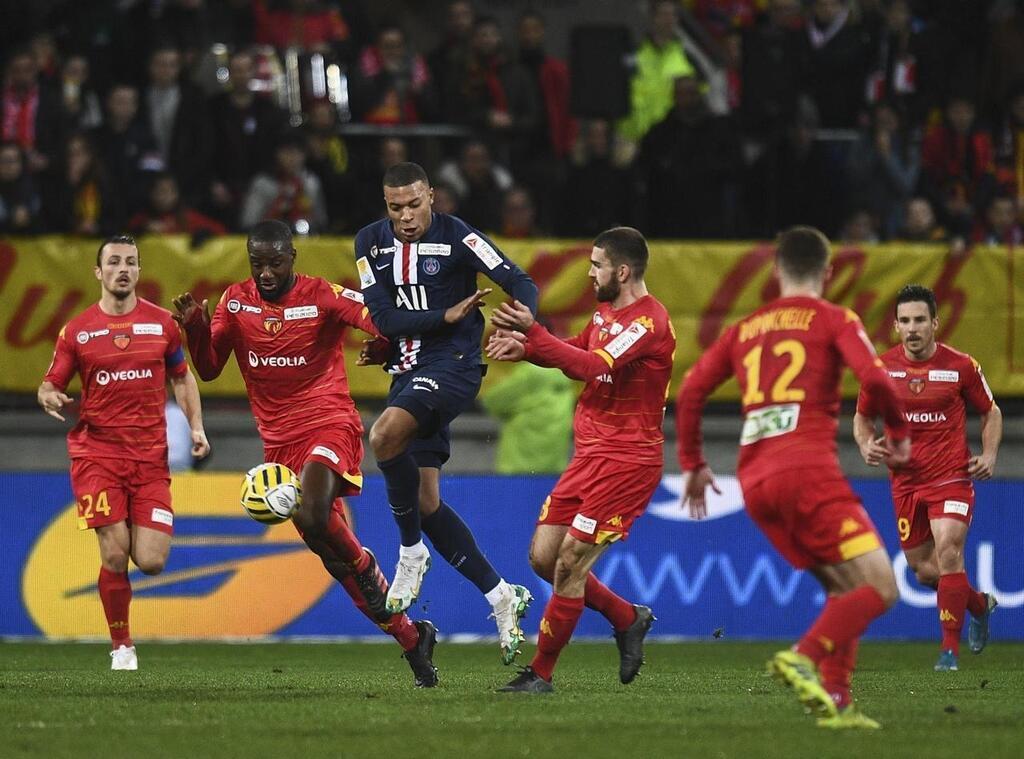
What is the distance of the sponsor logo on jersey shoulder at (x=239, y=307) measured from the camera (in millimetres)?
9836

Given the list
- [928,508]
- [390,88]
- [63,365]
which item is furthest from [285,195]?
[928,508]

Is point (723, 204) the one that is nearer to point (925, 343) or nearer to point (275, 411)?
point (925, 343)

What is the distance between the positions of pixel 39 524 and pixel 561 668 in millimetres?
5015

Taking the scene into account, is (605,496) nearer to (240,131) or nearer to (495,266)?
(495,266)

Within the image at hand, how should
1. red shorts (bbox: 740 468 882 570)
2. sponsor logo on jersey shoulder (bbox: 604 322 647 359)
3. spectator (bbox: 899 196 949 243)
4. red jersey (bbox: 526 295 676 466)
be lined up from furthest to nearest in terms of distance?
spectator (bbox: 899 196 949 243)
red jersey (bbox: 526 295 676 466)
sponsor logo on jersey shoulder (bbox: 604 322 647 359)
red shorts (bbox: 740 468 882 570)

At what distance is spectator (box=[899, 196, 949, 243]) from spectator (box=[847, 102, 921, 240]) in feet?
1.00

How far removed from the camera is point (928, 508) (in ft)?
37.6

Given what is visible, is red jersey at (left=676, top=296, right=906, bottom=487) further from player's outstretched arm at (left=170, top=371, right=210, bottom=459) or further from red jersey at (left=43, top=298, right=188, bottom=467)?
red jersey at (left=43, top=298, right=188, bottom=467)

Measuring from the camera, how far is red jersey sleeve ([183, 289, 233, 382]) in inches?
384

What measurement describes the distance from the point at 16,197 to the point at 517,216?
14.9ft

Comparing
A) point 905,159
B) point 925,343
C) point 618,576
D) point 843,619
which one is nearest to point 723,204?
point 905,159

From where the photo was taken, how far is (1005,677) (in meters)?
10.5

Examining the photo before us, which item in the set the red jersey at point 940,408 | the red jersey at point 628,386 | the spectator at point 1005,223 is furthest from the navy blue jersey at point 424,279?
the spectator at point 1005,223

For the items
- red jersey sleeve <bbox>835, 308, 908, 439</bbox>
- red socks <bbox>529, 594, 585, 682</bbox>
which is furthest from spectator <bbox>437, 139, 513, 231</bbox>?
red jersey sleeve <bbox>835, 308, 908, 439</bbox>
